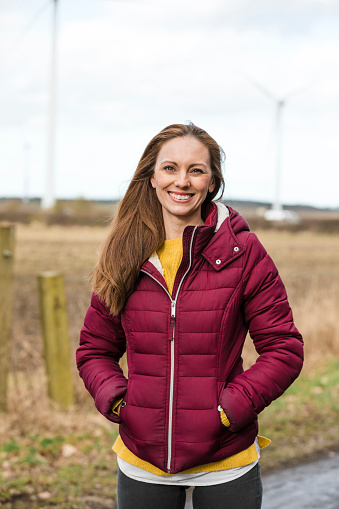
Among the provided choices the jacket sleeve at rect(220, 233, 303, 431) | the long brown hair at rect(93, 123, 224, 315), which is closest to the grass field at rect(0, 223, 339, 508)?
the long brown hair at rect(93, 123, 224, 315)

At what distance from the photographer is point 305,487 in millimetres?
3764

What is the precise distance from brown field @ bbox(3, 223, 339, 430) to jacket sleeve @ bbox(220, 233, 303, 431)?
162cm

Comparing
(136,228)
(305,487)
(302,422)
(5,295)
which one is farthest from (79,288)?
(136,228)

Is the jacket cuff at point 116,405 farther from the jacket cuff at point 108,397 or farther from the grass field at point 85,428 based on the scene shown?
the grass field at point 85,428

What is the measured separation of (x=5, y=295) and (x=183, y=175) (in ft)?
9.78

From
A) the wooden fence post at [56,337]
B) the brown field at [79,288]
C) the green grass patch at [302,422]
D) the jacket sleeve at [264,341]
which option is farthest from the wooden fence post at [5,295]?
the jacket sleeve at [264,341]

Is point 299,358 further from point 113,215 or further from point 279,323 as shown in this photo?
point 113,215

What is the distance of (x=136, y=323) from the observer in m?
1.97

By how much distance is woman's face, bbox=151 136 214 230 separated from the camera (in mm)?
2037

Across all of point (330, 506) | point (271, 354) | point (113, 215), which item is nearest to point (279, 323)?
point (271, 354)

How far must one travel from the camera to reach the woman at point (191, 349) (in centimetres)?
188

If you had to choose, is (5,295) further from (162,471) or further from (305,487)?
(162,471)

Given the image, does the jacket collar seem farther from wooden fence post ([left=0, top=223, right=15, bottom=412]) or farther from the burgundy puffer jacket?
wooden fence post ([left=0, top=223, right=15, bottom=412])

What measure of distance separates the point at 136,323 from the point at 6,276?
9.62 feet
